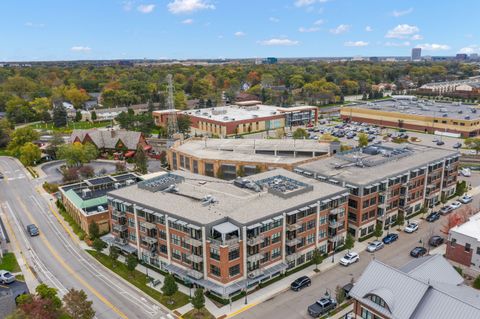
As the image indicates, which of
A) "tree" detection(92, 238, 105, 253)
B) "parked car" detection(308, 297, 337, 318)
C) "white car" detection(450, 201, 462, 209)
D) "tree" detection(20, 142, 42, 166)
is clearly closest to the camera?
"parked car" detection(308, 297, 337, 318)

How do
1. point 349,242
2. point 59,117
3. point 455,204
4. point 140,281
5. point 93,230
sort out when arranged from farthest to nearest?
1. point 59,117
2. point 455,204
3. point 93,230
4. point 349,242
5. point 140,281

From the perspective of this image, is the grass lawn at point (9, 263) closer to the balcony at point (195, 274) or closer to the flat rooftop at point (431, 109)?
the balcony at point (195, 274)

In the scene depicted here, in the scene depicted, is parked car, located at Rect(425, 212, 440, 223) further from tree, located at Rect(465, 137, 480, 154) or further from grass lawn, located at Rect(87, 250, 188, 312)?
tree, located at Rect(465, 137, 480, 154)

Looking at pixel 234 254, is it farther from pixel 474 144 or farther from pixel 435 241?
pixel 474 144

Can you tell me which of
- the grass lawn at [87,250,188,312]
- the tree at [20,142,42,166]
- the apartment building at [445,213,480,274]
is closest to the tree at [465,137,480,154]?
the apartment building at [445,213,480,274]

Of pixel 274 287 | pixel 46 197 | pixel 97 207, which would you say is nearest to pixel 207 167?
pixel 97 207

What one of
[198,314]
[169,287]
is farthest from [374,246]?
[169,287]
